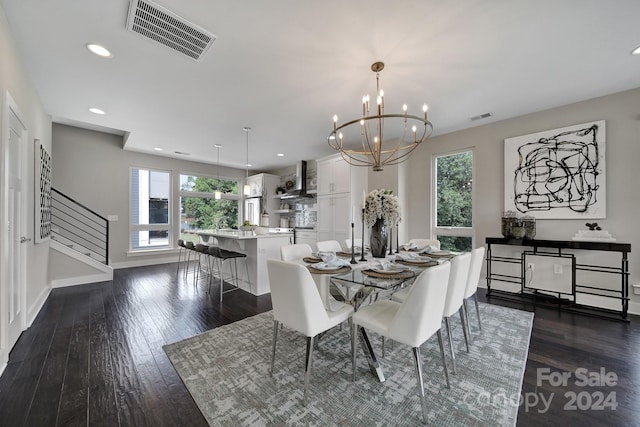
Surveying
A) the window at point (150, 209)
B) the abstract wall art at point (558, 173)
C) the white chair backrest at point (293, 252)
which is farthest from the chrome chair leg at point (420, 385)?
the window at point (150, 209)

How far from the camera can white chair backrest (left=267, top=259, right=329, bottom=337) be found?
1514mm

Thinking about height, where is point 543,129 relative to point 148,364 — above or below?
above

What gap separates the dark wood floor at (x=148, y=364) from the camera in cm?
148

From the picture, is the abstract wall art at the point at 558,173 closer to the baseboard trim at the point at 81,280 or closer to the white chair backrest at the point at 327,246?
the white chair backrest at the point at 327,246

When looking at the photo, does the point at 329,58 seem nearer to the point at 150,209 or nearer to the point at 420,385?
the point at 420,385

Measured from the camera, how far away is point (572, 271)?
10.4ft

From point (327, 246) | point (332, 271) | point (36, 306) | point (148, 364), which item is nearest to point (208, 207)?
point (36, 306)

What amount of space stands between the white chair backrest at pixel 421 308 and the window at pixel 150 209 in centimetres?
649

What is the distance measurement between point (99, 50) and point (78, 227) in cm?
444

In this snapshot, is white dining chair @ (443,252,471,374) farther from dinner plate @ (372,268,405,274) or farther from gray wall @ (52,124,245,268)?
gray wall @ (52,124,245,268)

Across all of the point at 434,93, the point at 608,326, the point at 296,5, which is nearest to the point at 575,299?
the point at 608,326

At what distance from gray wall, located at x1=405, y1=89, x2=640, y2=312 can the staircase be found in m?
5.90

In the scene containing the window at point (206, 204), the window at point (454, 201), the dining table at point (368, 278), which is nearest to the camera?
the dining table at point (368, 278)

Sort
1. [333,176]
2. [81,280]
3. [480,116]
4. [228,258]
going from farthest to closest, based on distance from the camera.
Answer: [333,176]
[81,280]
[228,258]
[480,116]
